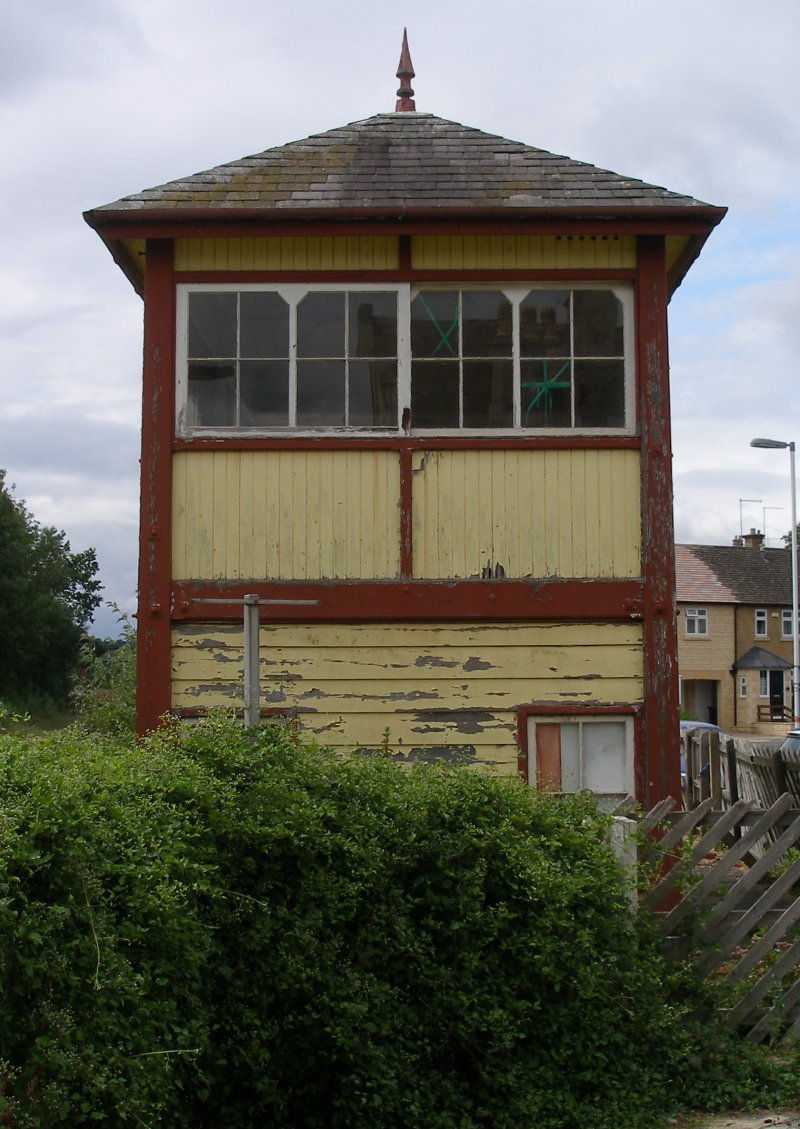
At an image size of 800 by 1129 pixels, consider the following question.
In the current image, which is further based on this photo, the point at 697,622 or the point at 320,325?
the point at 697,622

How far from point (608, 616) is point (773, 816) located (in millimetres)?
2721

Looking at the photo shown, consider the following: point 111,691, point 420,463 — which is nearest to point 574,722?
point 420,463

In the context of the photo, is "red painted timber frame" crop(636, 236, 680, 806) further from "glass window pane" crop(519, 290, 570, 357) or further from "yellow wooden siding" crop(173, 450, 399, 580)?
"yellow wooden siding" crop(173, 450, 399, 580)

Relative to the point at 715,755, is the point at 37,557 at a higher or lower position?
higher

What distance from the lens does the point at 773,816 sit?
6.58m

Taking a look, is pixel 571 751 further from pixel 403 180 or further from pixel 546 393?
pixel 403 180

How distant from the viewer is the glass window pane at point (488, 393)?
9.27 metres

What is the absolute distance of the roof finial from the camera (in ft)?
36.0

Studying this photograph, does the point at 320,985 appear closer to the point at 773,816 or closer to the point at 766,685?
the point at 773,816

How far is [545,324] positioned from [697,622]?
154 ft

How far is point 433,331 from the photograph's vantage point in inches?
368

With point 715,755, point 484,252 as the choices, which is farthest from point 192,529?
point 715,755

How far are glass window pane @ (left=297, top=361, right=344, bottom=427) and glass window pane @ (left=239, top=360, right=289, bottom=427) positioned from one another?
12cm

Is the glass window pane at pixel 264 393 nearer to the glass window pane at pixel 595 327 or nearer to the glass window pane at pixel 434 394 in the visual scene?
the glass window pane at pixel 434 394
